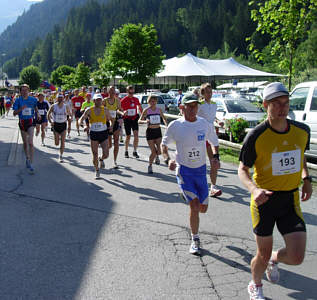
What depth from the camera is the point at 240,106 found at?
48.8 feet

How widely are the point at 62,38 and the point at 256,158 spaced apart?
574 ft

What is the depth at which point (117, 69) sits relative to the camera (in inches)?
1357

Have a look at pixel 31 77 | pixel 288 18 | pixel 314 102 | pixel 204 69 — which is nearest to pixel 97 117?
pixel 314 102

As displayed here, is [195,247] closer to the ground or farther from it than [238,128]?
closer to the ground

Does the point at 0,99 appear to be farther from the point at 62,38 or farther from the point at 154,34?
the point at 62,38

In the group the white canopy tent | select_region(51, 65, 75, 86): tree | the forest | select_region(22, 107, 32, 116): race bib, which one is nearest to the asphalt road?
select_region(22, 107, 32, 116): race bib

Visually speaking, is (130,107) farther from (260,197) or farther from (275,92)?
(260,197)

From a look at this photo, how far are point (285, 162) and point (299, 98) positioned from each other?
7558 mm

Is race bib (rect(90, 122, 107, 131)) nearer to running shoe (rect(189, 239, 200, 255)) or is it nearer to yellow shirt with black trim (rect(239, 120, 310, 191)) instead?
running shoe (rect(189, 239, 200, 255))

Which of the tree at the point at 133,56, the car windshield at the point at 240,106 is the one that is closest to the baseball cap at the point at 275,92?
the car windshield at the point at 240,106

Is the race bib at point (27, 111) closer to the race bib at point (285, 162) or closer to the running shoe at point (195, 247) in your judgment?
the running shoe at point (195, 247)

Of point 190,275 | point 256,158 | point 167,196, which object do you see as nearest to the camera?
point 256,158

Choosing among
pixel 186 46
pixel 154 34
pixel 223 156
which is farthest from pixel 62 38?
pixel 223 156

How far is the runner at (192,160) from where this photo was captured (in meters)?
4.51
